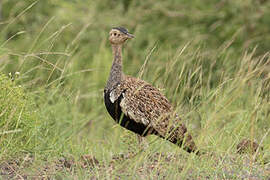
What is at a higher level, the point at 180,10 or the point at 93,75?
the point at 180,10

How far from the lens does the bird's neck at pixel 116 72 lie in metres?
5.23

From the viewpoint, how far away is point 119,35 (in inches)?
221

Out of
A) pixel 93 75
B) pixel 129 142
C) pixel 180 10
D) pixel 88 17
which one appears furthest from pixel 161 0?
pixel 129 142

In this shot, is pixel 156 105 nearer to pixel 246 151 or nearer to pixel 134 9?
pixel 246 151

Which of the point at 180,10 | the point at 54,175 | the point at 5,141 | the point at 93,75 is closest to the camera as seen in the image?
the point at 54,175

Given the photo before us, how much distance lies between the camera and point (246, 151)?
479cm

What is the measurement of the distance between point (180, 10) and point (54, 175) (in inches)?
328

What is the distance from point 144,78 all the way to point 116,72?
1.18 meters

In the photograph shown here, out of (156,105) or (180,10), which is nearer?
(156,105)

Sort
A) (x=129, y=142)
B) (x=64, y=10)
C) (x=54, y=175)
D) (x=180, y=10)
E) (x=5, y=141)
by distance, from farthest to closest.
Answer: (x=64, y=10), (x=180, y=10), (x=129, y=142), (x=5, y=141), (x=54, y=175)

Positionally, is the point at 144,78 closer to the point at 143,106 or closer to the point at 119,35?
the point at 119,35

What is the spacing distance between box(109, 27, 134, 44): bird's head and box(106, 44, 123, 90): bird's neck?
0.06 m

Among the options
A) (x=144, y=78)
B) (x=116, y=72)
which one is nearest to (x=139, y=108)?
(x=116, y=72)

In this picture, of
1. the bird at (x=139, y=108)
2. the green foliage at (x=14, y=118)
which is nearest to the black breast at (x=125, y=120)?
the bird at (x=139, y=108)
